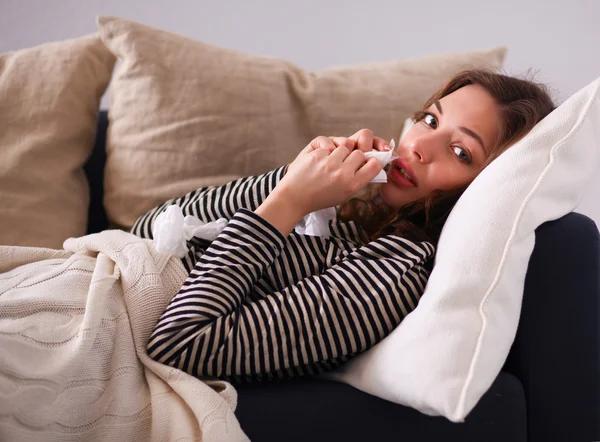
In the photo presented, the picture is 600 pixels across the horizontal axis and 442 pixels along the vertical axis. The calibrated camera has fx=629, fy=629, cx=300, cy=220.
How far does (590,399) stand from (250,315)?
49 centimetres

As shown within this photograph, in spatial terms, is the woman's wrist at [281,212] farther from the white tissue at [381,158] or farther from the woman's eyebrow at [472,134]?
the woman's eyebrow at [472,134]

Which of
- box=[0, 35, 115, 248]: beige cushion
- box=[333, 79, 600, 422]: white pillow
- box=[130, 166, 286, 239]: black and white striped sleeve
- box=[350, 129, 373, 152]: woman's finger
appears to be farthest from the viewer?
box=[0, 35, 115, 248]: beige cushion

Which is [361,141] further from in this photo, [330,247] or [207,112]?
[207,112]

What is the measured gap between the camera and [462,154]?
1076 mm

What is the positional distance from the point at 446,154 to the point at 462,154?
0.03 metres

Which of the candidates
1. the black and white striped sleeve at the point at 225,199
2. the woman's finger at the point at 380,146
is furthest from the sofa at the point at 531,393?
the black and white striped sleeve at the point at 225,199

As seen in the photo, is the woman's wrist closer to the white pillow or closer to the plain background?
the white pillow

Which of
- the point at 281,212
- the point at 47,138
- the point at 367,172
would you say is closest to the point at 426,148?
the point at 367,172

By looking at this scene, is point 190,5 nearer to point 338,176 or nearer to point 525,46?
point 525,46

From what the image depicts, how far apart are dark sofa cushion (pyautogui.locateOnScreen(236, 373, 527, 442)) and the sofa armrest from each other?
0.18ft

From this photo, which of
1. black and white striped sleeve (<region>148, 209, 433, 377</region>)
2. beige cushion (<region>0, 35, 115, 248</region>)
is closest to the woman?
black and white striped sleeve (<region>148, 209, 433, 377</region>)

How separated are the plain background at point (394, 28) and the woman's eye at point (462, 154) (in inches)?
40.9

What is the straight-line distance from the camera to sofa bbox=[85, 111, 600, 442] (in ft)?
2.71

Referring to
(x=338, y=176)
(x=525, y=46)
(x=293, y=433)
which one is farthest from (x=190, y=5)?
(x=293, y=433)
